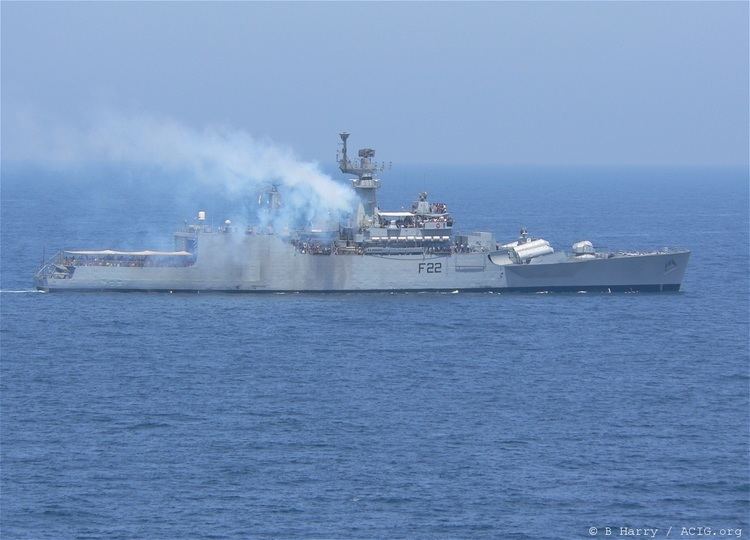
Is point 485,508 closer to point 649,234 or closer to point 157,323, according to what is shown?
point 157,323

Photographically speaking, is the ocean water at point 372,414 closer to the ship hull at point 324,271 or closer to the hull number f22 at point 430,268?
Answer: the ship hull at point 324,271

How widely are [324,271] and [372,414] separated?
73.9 feet

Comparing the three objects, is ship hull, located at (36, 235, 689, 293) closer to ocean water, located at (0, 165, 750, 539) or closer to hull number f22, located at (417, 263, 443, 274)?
hull number f22, located at (417, 263, 443, 274)

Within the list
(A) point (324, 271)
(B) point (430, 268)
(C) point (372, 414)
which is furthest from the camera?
(B) point (430, 268)

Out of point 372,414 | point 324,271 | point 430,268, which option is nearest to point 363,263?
point 324,271

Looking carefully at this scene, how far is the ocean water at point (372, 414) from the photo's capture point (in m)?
32.9

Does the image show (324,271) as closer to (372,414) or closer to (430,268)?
(430,268)

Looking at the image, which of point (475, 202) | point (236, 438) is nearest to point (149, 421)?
point (236, 438)

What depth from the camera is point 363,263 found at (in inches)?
2484

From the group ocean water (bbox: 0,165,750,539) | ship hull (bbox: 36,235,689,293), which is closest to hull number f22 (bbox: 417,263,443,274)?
ship hull (bbox: 36,235,689,293)

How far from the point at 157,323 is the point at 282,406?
16107mm

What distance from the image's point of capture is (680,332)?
182ft

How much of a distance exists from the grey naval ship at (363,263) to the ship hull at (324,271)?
53 millimetres

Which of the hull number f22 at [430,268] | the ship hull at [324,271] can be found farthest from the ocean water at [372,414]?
the hull number f22 at [430,268]
